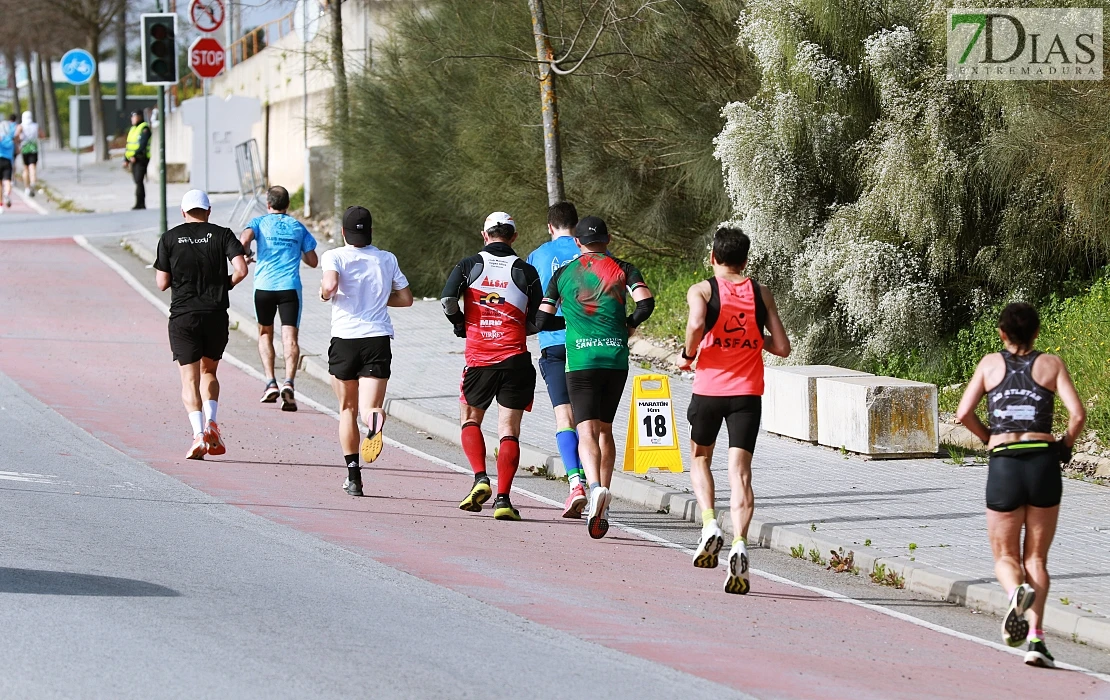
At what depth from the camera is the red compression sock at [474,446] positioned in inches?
388

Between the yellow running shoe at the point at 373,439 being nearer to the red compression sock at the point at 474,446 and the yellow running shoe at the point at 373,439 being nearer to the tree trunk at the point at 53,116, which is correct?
the red compression sock at the point at 474,446

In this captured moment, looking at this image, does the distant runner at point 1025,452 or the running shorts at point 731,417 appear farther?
the running shorts at point 731,417

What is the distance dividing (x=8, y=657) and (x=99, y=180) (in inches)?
1570

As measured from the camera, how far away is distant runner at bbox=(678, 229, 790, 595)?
8055 millimetres

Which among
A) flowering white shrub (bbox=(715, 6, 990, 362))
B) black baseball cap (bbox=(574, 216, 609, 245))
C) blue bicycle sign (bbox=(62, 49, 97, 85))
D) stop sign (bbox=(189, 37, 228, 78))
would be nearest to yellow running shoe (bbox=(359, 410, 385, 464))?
black baseball cap (bbox=(574, 216, 609, 245))

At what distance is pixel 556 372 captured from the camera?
32.1 feet

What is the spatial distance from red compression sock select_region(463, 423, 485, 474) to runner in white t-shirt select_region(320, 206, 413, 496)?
69cm

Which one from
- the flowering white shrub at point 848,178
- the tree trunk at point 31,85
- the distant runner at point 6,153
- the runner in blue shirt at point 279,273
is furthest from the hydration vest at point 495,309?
the tree trunk at point 31,85

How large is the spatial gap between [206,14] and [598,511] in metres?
18.7

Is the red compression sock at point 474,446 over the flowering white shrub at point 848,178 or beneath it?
beneath

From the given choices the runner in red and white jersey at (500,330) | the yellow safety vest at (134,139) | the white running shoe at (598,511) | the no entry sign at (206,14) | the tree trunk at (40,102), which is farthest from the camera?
the tree trunk at (40,102)

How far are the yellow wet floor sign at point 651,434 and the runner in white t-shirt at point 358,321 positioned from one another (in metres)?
1.82

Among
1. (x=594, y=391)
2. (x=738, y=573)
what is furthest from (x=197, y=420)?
(x=738, y=573)

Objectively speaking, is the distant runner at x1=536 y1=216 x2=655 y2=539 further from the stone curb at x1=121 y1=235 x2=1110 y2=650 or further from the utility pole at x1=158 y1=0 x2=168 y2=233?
the utility pole at x1=158 y1=0 x2=168 y2=233
